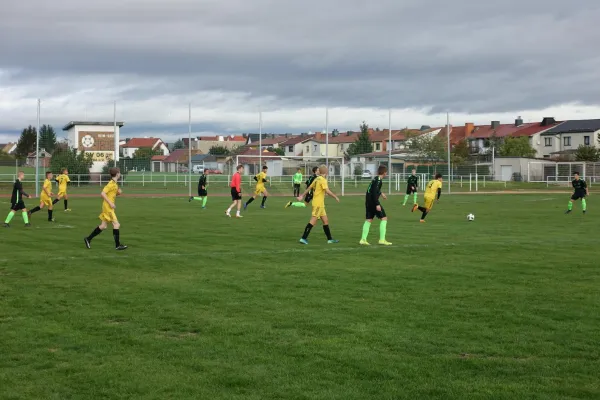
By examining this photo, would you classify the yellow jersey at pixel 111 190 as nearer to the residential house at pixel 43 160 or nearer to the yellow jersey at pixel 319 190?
the yellow jersey at pixel 319 190

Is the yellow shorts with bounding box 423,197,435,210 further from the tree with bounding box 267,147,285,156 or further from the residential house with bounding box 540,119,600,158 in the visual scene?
the tree with bounding box 267,147,285,156

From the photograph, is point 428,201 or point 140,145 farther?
point 140,145

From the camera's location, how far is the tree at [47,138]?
178ft

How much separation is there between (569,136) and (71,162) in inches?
2625

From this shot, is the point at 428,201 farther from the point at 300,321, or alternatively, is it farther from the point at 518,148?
the point at 518,148

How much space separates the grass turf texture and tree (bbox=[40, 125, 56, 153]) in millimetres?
39826

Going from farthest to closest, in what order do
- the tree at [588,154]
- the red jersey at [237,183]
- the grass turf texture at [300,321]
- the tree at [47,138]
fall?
1. the tree at [588,154]
2. the tree at [47,138]
3. the red jersey at [237,183]
4. the grass turf texture at [300,321]

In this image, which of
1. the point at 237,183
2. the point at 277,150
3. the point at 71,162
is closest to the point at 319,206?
the point at 237,183

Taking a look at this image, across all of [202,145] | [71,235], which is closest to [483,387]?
[71,235]

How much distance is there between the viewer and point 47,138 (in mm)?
55812

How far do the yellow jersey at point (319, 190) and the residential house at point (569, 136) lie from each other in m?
81.9

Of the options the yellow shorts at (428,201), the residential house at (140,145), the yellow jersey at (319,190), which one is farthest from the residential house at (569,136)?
the residential house at (140,145)

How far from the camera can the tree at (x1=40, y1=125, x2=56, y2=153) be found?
54.2 meters

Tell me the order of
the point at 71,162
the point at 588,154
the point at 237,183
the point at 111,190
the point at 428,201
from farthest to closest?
the point at 588,154
the point at 71,162
the point at 237,183
the point at 428,201
the point at 111,190
